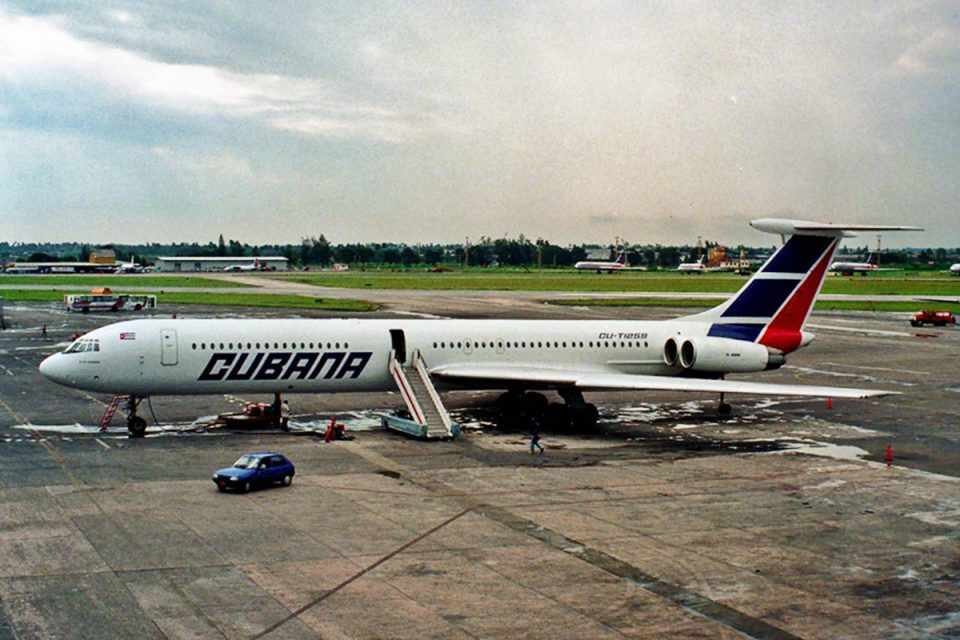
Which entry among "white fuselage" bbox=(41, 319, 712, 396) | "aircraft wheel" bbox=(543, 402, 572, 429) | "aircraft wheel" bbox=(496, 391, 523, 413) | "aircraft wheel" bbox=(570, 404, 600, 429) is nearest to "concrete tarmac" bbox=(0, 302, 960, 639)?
"aircraft wheel" bbox=(570, 404, 600, 429)

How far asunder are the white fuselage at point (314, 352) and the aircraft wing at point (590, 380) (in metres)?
0.70

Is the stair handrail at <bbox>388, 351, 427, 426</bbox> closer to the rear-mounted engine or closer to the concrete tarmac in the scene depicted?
the concrete tarmac

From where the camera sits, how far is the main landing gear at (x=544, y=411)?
129ft

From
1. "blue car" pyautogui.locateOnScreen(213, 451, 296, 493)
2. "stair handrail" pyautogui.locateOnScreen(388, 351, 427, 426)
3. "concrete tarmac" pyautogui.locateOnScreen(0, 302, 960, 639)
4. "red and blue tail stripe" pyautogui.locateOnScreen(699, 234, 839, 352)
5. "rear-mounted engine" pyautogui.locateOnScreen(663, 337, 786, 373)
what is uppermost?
"red and blue tail stripe" pyautogui.locateOnScreen(699, 234, 839, 352)

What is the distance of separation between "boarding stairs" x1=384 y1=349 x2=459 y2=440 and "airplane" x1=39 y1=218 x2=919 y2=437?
171 mm

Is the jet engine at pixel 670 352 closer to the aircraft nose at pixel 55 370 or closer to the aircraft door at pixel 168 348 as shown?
the aircraft door at pixel 168 348

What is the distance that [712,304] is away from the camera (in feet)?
365

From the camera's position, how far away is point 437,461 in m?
32.6

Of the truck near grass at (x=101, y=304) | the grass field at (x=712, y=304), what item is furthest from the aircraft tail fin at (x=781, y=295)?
the truck near grass at (x=101, y=304)

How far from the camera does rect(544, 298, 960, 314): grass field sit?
109312 millimetres

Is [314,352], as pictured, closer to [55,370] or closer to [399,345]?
[399,345]

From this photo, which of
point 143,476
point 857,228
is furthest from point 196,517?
point 857,228

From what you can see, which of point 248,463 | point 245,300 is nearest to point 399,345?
point 248,463

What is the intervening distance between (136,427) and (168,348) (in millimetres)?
3078
